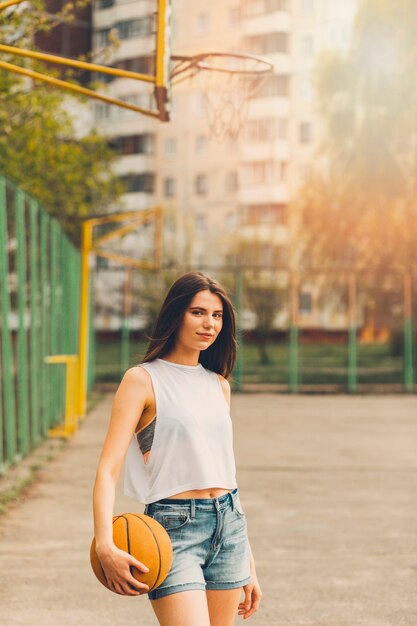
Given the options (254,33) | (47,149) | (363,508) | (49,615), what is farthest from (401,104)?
(254,33)

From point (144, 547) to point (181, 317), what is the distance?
0.79 meters

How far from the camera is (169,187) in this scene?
245 ft

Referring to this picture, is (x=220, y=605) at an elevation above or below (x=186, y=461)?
below

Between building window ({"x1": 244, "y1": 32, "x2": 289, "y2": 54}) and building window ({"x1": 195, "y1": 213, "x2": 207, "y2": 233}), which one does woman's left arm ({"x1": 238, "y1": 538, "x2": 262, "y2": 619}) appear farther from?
building window ({"x1": 244, "y1": 32, "x2": 289, "y2": 54})

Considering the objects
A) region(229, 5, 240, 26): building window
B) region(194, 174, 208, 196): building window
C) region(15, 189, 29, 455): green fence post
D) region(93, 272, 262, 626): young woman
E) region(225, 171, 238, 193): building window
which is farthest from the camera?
region(194, 174, 208, 196): building window

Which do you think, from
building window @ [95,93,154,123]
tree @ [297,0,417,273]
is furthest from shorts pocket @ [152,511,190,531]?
building window @ [95,93,154,123]

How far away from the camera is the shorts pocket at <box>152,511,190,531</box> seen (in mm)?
3680

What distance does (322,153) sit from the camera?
34.8 meters

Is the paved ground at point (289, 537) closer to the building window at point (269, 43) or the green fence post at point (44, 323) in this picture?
the green fence post at point (44, 323)

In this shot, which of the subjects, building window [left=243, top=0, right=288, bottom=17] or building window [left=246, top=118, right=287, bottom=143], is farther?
building window [left=243, top=0, right=288, bottom=17]

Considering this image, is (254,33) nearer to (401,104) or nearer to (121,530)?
(401,104)

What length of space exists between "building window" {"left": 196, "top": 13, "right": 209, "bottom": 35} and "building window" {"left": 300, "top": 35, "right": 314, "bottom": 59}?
6289 mm

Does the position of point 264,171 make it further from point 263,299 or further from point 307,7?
point 263,299

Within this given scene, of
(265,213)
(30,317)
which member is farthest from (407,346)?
(265,213)
